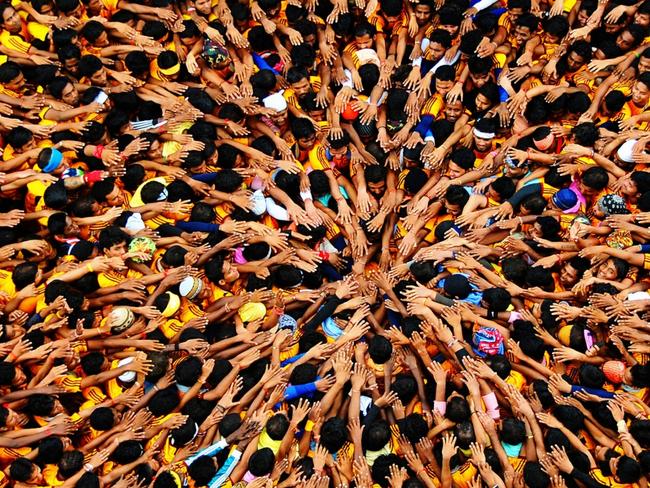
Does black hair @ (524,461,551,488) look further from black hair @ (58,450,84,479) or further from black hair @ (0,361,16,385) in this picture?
black hair @ (0,361,16,385)

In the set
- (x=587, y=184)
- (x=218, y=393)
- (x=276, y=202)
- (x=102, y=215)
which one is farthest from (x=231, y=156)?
(x=587, y=184)

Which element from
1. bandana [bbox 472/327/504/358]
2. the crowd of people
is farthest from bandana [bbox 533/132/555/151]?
bandana [bbox 472/327/504/358]

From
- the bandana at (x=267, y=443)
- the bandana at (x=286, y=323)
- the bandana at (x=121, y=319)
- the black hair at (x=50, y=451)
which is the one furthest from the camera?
the bandana at (x=286, y=323)

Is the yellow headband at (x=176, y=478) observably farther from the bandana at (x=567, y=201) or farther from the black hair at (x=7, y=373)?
the bandana at (x=567, y=201)

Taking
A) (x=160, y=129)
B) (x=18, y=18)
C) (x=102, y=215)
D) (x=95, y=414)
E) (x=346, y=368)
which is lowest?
(x=95, y=414)

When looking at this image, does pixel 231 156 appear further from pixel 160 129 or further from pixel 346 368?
pixel 346 368

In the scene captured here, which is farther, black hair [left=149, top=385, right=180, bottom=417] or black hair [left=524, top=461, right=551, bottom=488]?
black hair [left=149, top=385, right=180, bottom=417]

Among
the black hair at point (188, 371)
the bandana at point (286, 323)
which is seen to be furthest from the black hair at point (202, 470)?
the bandana at point (286, 323)
